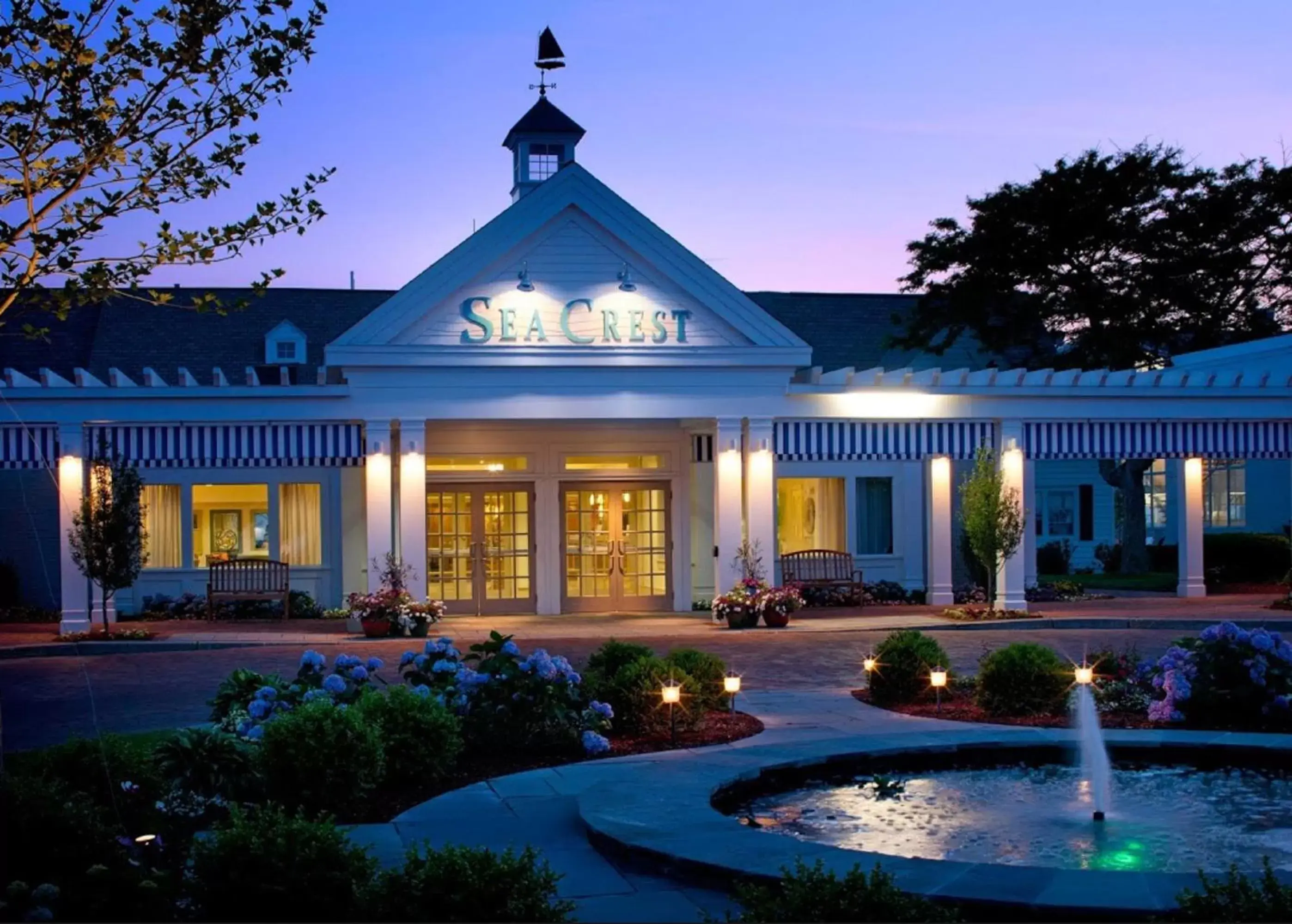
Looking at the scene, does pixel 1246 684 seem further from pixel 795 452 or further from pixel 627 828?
pixel 795 452

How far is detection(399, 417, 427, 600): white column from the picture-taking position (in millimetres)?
23125

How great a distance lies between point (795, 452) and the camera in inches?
975

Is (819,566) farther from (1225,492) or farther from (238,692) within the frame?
(238,692)

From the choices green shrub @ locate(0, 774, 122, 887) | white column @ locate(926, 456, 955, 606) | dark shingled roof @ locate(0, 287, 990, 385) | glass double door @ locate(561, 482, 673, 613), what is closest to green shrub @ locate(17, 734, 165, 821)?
green shrub @ locate(0, 774, 122, 887)

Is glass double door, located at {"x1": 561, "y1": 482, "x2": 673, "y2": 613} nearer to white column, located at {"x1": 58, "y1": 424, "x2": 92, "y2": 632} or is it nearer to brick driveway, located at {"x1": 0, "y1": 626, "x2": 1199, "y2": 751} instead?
brick driveway, located at {"x1": 0, "y1": 626, "x2": 1199, "y2": 751}

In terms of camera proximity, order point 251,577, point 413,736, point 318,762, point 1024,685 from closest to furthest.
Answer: point 318,762
point 413,736
point 1024,685
point 251,577

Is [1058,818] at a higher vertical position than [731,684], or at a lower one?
lower

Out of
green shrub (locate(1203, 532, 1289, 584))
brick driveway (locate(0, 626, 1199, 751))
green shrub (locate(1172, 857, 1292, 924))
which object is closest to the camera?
green shrub (locate(1172, 857, 1292, 924))

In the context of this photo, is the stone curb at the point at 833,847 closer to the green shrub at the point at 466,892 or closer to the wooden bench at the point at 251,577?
the green shrub at the point at 466,892

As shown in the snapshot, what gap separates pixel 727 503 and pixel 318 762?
49.7 ft

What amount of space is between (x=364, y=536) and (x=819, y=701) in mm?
14151

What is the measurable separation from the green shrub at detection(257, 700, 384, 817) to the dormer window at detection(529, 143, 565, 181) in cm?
2204

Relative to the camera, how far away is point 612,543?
26531mm

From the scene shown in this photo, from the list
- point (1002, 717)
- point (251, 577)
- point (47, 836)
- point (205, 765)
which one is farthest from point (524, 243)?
point (47, 836)
